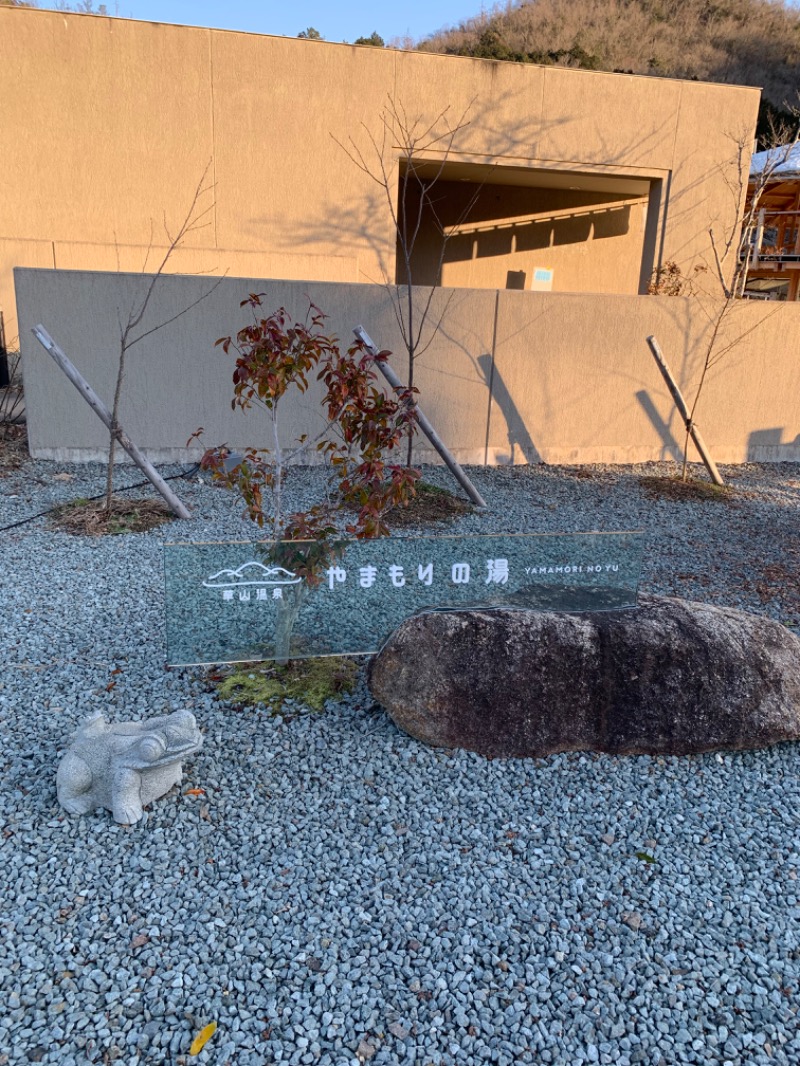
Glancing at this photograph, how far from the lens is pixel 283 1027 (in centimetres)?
196

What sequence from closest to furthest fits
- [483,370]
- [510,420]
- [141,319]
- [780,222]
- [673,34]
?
[141,319], [483,370], [510,420], [780,222], [673,34]

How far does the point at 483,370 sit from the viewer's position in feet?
28.1

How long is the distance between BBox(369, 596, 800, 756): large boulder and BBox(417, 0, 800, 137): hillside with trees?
115 feet

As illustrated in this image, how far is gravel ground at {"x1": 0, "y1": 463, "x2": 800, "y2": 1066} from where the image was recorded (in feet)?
6.45

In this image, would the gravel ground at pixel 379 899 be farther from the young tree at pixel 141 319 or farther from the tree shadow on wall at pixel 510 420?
the tree shadow on wall at pixel 510 420

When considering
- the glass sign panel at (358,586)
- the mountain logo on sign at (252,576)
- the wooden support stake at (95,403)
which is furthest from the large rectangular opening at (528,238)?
the mountain logo on sign at (252,576)

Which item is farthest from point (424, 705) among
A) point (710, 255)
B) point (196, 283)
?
point (710, 255)

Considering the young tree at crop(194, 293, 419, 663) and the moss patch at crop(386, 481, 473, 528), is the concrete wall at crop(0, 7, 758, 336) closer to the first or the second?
the moss patch at crop(386, 481, 473, 528)

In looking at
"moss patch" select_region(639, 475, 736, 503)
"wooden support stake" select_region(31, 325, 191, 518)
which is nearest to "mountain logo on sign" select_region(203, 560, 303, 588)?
"wooden support stake" select_region(31, 325, 191, 518)

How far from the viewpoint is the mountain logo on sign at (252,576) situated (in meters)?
3.37

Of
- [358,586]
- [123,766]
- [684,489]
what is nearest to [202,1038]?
[123,766]

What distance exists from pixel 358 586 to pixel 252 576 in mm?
492

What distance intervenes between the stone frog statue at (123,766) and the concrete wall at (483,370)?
5.72 m

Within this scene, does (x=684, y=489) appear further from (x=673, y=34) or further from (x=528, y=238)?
(x=673, y=34)
